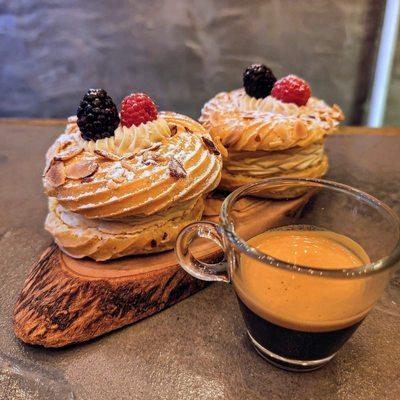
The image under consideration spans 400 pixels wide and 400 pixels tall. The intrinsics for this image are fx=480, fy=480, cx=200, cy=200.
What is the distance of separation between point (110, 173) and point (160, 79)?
2125 mm

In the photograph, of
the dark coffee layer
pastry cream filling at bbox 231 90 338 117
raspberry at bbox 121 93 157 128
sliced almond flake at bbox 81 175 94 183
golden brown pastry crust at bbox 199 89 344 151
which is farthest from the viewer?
pastry cream filling at bbox 231 90 338 117

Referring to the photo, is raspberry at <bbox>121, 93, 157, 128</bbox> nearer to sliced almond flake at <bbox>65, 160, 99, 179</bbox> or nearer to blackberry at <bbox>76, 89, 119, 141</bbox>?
blackberry at <bbox>76, 89, 119, 141</bbox>

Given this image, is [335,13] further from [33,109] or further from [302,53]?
[33,109]

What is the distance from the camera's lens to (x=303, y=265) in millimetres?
1063

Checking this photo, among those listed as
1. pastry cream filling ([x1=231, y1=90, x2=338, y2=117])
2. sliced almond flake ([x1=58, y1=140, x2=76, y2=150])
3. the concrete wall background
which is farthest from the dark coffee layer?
the concrete wall background

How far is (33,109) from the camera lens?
3.46 m

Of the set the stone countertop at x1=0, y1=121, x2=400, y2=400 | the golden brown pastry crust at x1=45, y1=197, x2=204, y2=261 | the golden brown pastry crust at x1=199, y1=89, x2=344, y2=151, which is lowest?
the stone countertop at x1=0, y1=121, x2=400, y2=400

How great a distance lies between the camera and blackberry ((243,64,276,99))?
1.77m

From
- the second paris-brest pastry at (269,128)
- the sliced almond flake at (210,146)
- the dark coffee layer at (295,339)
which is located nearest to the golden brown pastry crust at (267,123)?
the second paris-brest pastry at (269,128)

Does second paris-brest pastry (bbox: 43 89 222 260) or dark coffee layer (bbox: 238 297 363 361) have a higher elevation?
second paris-brest pastry (bbox: 43 89 222 260)

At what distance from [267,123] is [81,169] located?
0.63 meters

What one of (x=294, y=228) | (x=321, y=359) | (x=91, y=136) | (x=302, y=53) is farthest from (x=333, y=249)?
(x=302, y=53)

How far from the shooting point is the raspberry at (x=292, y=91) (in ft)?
5.62

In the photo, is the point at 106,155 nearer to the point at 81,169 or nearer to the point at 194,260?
the point at 81,169
